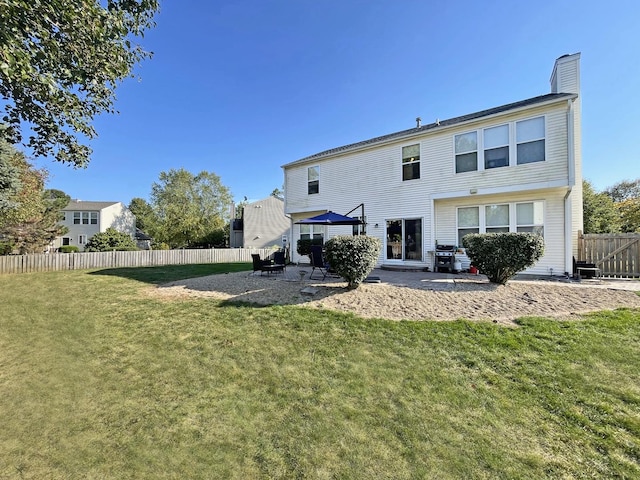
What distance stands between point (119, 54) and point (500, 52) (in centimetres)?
1234

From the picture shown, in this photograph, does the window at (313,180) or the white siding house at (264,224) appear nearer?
the window at (313,180)

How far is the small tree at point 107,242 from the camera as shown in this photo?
61.0 feet

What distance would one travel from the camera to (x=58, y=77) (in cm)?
542

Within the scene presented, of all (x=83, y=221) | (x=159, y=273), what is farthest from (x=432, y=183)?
(x=83, y=221)

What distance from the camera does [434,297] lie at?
6.34 metres

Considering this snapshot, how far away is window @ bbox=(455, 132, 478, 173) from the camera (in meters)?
10.4

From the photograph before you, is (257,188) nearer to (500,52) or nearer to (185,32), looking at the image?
(185,32)

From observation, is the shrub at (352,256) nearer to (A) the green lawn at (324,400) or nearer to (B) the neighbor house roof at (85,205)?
(A) the green lawn at (324,400)

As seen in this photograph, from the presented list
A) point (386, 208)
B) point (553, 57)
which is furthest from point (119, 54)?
point (553, 57)

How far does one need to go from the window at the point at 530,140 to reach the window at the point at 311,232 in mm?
9123

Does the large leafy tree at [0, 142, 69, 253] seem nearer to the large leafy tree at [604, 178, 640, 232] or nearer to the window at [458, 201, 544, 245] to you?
the window at [458, 201, 544, 245]

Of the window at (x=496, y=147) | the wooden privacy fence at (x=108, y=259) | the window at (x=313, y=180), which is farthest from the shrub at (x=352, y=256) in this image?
the wooden privacy fence at (x=108, y=259)

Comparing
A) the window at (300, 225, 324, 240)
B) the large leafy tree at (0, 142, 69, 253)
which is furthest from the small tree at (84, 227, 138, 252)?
the window at (300, 225, 324, 240)

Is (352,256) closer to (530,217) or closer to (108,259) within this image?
(530,217)
